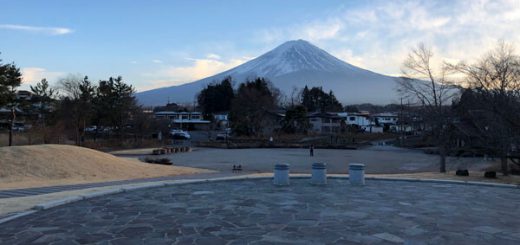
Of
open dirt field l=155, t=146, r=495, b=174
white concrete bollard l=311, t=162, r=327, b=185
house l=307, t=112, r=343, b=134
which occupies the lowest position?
open dirt field l=155, t=146, r=495, b=174

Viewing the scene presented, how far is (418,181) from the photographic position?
13188 millimetres

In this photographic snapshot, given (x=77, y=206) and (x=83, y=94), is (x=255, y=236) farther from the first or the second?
(x=83, y=94)

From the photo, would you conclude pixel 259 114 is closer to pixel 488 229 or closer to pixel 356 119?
pixel 356 119

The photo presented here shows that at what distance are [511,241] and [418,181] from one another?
7.28 metres

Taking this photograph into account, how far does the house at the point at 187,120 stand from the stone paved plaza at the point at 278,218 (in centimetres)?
7563

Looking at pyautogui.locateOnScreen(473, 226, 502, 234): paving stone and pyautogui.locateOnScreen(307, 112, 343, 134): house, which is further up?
pyautogui.locateOnScreen(307, 112, 343, 134): house

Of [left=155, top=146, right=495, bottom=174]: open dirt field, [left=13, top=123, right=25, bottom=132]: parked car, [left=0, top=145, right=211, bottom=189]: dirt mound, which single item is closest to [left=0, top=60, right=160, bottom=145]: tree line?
[left=13, top=123, right=25, bottom=132]: parked car

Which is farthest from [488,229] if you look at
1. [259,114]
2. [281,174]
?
[259,114]

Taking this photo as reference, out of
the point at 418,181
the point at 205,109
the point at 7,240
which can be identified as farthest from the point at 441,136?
the point at 205,109

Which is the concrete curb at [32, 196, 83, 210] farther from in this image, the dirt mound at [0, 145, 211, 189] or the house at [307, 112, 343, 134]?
the house at [307, 112, 343, 134]

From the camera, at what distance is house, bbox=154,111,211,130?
89.1 m

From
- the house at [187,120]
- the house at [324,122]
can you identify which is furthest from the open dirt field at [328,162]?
the house at [187,120]

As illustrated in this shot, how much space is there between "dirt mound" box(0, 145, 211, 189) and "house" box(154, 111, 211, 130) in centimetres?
6570

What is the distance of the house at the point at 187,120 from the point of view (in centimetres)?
→ 8912
